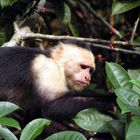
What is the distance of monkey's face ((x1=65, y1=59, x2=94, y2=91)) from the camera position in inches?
133

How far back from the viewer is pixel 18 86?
3135 mm

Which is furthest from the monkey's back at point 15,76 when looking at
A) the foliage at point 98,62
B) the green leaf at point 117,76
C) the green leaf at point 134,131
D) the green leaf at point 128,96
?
the green leaf at point 134,131

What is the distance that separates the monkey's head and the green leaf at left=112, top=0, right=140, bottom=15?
17.9 inches

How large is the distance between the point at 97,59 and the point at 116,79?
133 centimetres

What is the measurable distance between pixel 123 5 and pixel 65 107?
0.81 metres

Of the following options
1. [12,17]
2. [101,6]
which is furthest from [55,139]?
[101,6]

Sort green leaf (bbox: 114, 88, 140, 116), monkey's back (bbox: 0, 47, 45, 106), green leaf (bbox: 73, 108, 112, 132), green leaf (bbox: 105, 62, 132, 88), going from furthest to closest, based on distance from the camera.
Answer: monkey's back (bbox: 0, 47, 45, 106) → green leaf (bbox: 105, 62, 132, 88) → green leaf (bbox: 73, 108, 112, 132) → green leaf (bbox: 114, 88, 140, 116)

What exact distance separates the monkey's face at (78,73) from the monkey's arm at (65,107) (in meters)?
0.22

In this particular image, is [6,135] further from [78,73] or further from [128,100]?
[78,73]

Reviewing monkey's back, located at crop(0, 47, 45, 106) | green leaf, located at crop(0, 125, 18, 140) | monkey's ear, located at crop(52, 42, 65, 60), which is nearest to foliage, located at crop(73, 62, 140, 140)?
green leaf, located at crop(0, 125, 18, 140)

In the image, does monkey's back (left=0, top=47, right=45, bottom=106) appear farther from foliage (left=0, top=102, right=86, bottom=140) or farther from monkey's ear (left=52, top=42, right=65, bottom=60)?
foliage (left=0, top=102, right=86, bottom=140)

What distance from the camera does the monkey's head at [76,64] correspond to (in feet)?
11.2

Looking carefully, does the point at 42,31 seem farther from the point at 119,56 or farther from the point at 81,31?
the point at 119,56

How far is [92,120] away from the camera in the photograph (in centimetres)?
230
